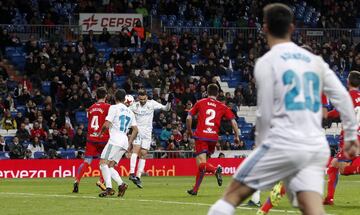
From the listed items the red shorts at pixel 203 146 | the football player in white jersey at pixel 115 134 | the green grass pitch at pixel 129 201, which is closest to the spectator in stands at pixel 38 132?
the green grass pitch at pixel 129 201

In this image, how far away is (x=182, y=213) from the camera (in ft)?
47.9

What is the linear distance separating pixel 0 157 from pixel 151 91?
25.0 ft

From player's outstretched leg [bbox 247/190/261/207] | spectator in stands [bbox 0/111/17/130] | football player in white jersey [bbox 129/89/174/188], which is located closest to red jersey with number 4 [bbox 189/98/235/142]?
player's outstretched leg [bbox 247/190/261/207]

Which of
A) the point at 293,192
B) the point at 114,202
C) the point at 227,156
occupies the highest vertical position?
the point at 293,192

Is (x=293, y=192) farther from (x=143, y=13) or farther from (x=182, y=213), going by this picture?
(x=143, y=13)

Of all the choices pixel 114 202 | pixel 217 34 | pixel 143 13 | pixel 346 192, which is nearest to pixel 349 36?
pixel 217 34

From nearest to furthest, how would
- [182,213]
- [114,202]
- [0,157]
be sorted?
[182,213] < [114,202] < [0,157]

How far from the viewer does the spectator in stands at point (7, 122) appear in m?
32.0

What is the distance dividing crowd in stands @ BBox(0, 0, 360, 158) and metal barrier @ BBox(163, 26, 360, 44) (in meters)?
0.26

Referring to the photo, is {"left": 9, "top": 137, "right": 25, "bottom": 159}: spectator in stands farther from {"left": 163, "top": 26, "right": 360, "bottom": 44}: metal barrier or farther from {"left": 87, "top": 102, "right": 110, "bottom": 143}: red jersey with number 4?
{"left": 163, "top": 26, "right": 360, "bottom": 44}: metal barrier

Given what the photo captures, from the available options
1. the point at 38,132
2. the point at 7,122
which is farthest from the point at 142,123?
the point at 7,122

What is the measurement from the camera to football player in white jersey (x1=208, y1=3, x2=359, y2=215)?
765cm

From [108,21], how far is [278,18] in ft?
109

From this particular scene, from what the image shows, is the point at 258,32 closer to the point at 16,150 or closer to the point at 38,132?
the point at 38,132
